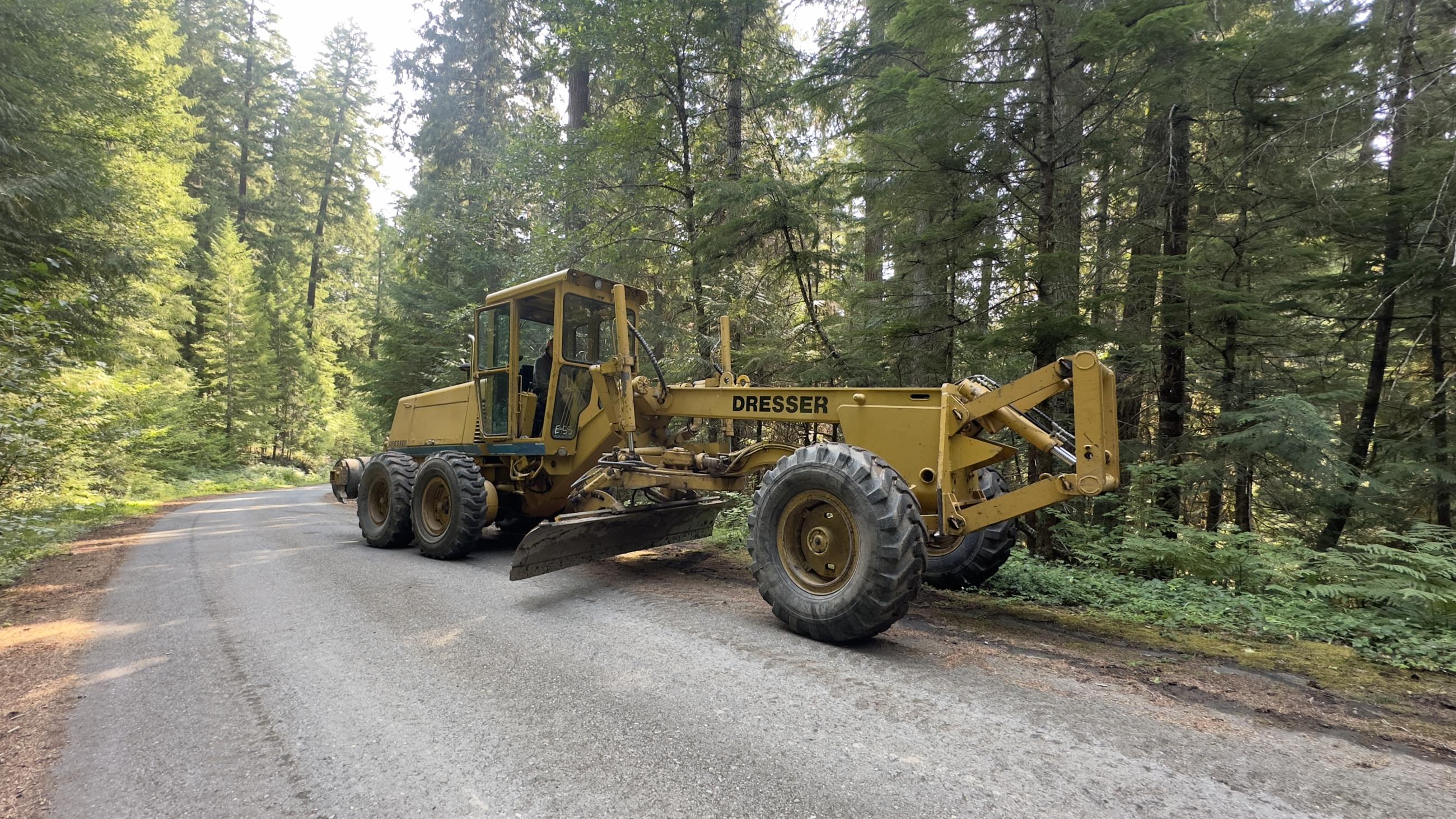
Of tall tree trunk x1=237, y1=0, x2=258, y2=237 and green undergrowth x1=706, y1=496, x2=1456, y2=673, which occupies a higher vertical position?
tall tree trunk x1=237, y1=0, x2=258, y2=237

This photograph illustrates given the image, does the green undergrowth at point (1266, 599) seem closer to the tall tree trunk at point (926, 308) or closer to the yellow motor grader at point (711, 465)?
the yellow motor grader at point (711, 465)

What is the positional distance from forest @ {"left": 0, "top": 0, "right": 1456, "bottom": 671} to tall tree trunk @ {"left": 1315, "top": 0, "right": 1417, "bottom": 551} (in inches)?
1.6

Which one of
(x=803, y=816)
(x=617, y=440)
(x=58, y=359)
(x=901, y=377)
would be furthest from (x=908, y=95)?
(x=58, y=359)

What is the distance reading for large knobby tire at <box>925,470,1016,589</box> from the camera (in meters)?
4.37

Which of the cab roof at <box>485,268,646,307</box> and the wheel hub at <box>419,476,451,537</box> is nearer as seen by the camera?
the cab roof at <box>485,268,646,307</box>

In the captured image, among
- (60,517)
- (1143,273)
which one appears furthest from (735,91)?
(60,517)

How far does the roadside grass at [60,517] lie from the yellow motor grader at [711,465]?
10.0 ft

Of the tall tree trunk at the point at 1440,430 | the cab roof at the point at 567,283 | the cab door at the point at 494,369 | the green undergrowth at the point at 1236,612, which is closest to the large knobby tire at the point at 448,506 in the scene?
the cab door at the point at 494,369

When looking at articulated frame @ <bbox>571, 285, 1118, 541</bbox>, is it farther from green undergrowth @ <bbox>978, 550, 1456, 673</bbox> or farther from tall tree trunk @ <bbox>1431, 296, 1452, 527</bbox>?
tall tree trunk @ <bbox>1431, 296, 1452, 527</bbox>

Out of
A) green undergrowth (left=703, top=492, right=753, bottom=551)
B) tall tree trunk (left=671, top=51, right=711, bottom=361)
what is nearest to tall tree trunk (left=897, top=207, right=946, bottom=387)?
green undergrowth (left=703, top=492, right=753, bottom=551)

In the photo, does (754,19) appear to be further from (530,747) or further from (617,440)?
(530,747)

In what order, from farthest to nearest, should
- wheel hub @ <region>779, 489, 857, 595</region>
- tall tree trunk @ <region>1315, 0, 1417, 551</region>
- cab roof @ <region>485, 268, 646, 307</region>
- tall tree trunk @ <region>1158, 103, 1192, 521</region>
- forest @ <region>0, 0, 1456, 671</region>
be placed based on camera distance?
tall tree trunk @ <region>1158, 103, 1192, 521</region>, cab roof @ <region>485, 268, 646, 307</region>, tall tree trunk @ <region>1315, 0, 1417, 551</region>, forest @ <region>0, 0, 1456, 671</region>, wheel hub @ <region>779, 489, 857, 595</region>

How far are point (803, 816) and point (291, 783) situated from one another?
1813mm

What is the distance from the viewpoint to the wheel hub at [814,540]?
3662mm
